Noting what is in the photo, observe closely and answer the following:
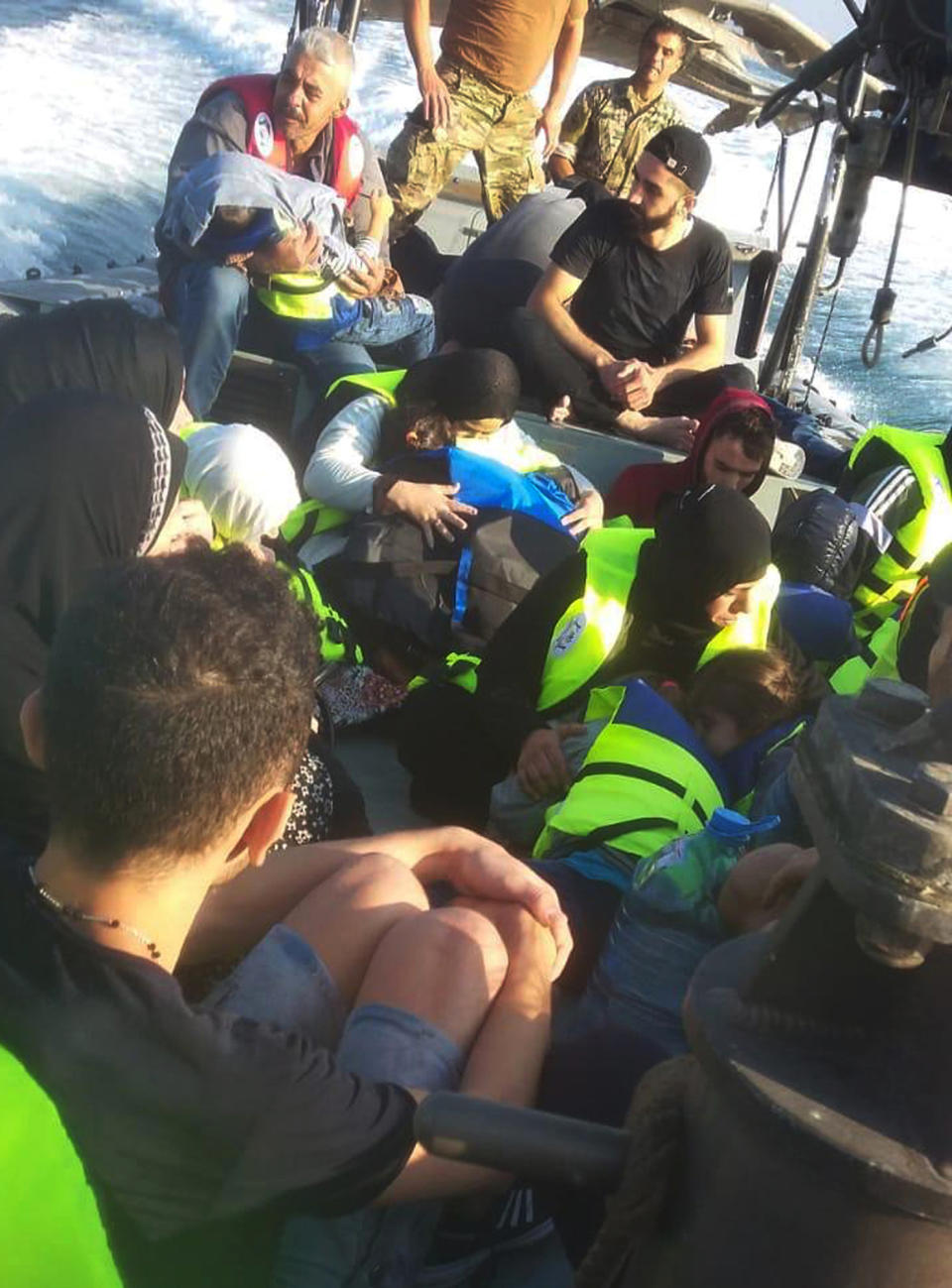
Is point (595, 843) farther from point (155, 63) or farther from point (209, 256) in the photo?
point (155, 63)

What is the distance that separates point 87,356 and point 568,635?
3.54ft

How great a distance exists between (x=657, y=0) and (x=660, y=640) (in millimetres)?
5429

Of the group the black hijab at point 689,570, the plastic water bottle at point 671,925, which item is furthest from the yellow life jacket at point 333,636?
the plastic water bottle at point 671,925

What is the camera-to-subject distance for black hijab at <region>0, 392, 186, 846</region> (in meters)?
1.96

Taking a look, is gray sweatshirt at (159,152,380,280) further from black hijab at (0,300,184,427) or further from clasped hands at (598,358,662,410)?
black hijab at (0,300,184,427)

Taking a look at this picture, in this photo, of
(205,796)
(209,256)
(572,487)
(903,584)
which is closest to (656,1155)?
(205,796)

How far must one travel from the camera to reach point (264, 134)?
179 inches

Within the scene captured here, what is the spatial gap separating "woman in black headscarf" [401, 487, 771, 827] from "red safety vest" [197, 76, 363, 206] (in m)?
2.22

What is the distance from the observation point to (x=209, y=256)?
426 cm

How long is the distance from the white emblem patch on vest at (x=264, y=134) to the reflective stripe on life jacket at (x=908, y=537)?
6.81 ft

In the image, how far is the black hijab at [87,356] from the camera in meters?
2.66

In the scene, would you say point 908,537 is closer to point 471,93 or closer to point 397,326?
point 397,326

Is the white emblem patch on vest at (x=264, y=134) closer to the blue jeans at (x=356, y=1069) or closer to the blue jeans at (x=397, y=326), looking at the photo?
the blue jeans at (x=397, y=326)

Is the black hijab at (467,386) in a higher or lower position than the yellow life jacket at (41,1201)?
lower
